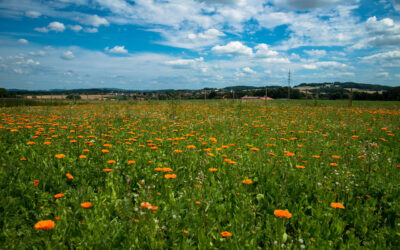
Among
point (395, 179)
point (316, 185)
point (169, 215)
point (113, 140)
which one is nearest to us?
point (169, 215)

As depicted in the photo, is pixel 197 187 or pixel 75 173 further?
pixel 75 173

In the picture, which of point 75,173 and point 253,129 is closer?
point 75,173

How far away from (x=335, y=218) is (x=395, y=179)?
1885 millimetres

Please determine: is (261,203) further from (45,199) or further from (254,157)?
(45,199)

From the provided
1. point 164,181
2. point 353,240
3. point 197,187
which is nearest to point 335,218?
point 353,240

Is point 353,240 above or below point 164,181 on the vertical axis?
below

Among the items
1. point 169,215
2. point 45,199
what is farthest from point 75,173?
point 169,215

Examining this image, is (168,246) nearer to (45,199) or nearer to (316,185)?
(45,199)

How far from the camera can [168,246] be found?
1.97m

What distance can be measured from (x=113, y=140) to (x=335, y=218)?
15.6 feet

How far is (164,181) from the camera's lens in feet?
10.1

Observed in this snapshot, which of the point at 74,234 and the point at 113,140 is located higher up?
the point at 113,140

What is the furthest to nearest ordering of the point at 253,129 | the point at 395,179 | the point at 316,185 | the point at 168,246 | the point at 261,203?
1. the point at 253,129
2. the point at 395,179
3. the point at 316,185
4. the point at 261,203
5. the point at 168,246

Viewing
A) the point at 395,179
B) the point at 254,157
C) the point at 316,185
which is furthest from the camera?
the point at 254,157
